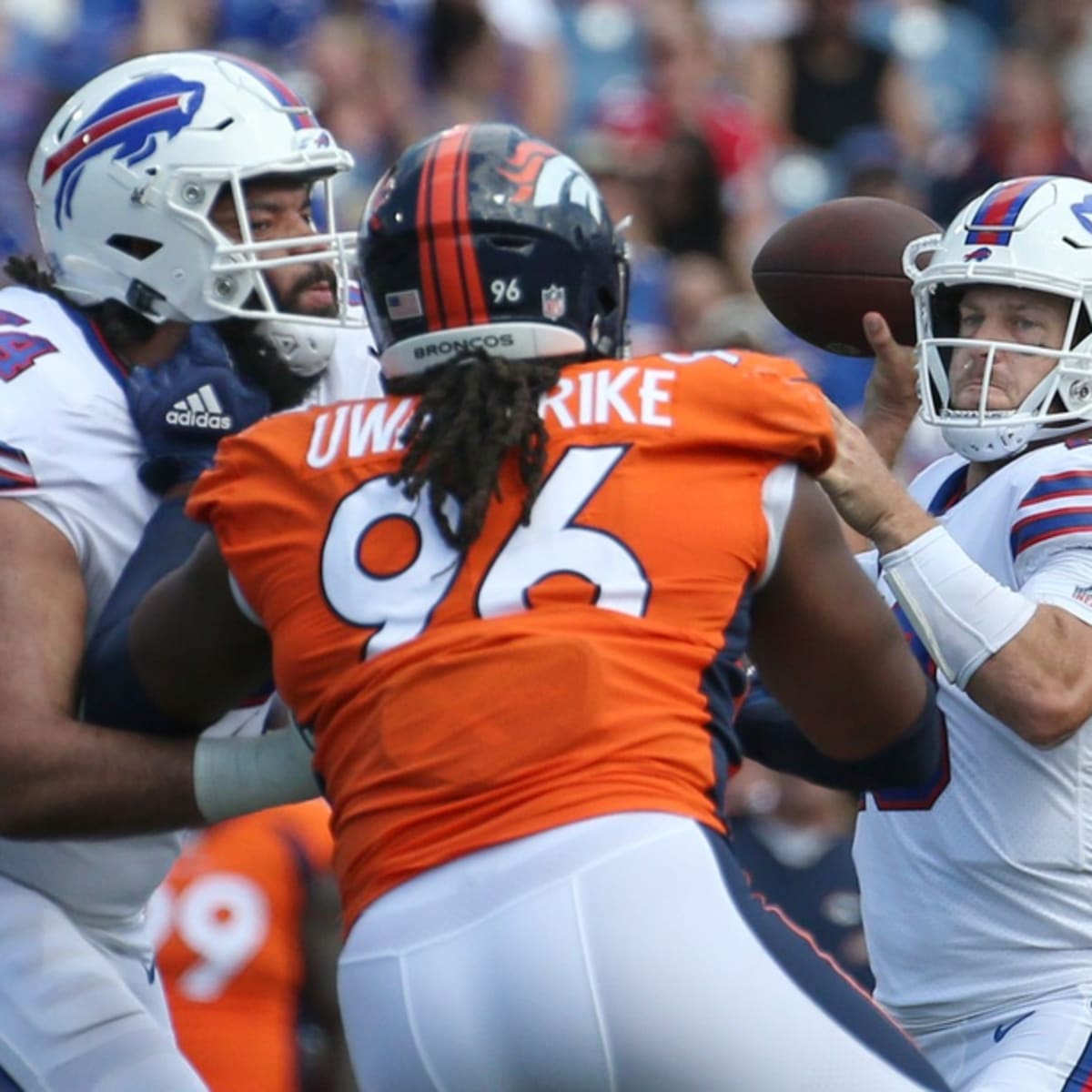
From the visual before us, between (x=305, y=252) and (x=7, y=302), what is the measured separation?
47cm

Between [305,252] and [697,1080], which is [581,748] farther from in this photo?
[305,252]

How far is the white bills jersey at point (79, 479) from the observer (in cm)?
306

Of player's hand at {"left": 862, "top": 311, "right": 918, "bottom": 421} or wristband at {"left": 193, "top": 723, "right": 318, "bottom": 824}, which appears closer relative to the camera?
wristband at {"left": 193, "top": 723, "right": 318, "bottom": 824}

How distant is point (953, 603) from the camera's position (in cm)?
310

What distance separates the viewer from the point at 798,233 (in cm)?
386

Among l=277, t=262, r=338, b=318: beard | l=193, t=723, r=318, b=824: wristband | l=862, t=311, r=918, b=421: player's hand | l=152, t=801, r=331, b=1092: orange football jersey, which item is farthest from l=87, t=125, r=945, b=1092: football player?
l=152, t=801, r=331, b=1092: orange football jersey

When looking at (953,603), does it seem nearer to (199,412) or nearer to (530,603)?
(530,603)

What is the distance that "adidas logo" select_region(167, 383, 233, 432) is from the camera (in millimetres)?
3115

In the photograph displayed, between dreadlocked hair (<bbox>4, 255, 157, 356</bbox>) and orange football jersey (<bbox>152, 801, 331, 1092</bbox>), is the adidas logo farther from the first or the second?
orange football jersey (<bbox>152, 801, 331, 1092</bbox>)

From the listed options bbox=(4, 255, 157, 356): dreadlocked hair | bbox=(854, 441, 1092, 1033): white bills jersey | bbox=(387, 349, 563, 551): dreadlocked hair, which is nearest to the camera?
bbox=(387, 349, 563, 551): dreadlocked hair

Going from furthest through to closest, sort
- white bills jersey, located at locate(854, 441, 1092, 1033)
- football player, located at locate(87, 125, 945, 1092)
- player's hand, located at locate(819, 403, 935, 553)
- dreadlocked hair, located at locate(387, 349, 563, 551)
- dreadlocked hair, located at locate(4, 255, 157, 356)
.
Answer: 1. dreadlocked hair, located at locate(4, 255, 157, 356)
2. white bills jersey, located at locate(854, 441, 1092, 1033)
3. player's hand, located at locate(819, 403, 935, 553)
4. dreadlocked hair, located at locate(387, 349, 563, 551)
5. football player, located at locate(87, 125, 945, 1092)

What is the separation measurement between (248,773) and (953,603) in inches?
40.5

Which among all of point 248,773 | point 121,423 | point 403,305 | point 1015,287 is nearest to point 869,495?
point 1015,287

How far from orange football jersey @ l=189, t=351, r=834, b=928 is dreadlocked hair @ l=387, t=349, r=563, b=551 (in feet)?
0.07
